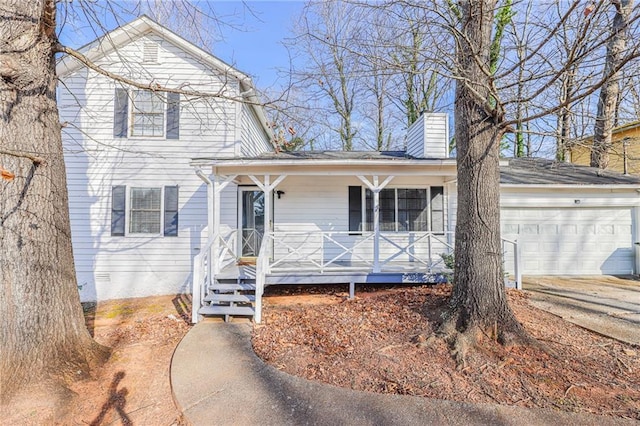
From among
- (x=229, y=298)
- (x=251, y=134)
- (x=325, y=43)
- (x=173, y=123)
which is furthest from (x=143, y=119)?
(x=325, y=43)

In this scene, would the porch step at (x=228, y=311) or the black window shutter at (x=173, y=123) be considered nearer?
the porch step at (x=228, y=311)

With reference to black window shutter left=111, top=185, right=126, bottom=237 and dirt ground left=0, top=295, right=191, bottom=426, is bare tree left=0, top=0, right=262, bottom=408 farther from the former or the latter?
black window shutter left=111, top=185, right=126, bottom=237

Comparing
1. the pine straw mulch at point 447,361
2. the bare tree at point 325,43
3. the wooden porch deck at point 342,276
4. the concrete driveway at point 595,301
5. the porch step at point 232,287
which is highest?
the bare tree at point 325,43

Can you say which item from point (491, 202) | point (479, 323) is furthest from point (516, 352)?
point (491, 202)

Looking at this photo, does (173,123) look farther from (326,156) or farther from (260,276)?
(260,276)

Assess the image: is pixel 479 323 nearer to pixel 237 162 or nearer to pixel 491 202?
pixel 491 202

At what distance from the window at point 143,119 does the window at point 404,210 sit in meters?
5.09

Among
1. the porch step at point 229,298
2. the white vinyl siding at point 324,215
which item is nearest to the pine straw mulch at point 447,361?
the porch step at point 229,298

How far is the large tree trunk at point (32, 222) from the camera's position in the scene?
3.47 metres

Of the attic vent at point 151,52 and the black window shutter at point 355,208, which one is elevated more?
the attic vent at point 151,52

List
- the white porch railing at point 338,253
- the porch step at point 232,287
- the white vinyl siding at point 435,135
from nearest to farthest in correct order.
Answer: the porch step at point 232,287, the white porch railing at point 338,253, the white vinyl siding at point 435,135

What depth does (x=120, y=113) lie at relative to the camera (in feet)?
28.1

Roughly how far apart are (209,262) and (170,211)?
8.72 feet

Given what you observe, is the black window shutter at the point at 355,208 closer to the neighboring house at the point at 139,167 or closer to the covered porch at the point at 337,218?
the covered porch at the point at 337,218
